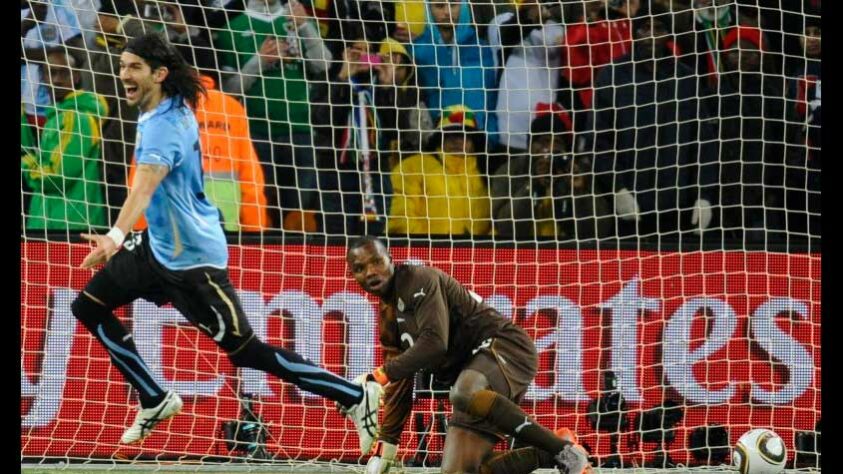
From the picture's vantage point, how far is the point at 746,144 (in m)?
9.90

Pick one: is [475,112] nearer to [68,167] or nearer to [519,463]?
[68,167]

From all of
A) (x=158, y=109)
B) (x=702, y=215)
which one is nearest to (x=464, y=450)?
(x=158, y=109)

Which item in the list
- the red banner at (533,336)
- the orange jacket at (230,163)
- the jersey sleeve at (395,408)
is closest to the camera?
the jersey sleeve at (395,408)

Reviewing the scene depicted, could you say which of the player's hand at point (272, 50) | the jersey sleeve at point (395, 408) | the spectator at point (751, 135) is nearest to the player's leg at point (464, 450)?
the jersey sleeve at point (395, 408)

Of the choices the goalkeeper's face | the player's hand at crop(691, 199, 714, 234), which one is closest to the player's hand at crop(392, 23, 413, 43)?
the goalkeeper's face

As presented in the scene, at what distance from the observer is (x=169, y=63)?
24.9ft

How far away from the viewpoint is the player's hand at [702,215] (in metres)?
9.79

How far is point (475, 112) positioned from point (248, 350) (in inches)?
117

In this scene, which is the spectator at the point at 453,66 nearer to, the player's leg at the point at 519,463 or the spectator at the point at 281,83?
the spectator at the point at 281,83

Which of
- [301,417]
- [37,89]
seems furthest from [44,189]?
[301,417]

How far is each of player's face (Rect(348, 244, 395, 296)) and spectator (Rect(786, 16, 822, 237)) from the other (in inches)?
137

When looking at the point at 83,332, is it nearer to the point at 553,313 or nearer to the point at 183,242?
the point at 183,242

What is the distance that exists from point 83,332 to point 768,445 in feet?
13.1

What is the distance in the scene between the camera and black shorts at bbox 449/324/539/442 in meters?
7.56
